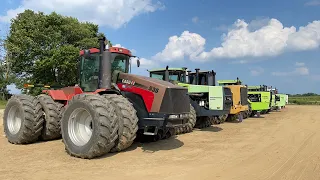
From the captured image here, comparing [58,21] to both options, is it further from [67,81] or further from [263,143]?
[263,143]

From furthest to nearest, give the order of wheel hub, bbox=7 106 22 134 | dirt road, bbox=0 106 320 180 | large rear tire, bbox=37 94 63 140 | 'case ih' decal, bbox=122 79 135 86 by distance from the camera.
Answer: wheel hub, bbox=7 106 22 134, large rear tire, bbox=37 94 63 140, 'case ih' decal, bbox=122 79 135 86, dirt road, bbox=0 106 320 180

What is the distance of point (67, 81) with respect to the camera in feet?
97.9

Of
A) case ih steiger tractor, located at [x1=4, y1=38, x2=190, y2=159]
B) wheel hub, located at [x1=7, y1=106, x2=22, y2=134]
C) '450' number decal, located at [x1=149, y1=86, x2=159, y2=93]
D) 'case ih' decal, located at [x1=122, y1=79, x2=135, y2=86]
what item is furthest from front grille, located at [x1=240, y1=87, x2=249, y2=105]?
wheel hub, located at [x1=7, y1=106, x2=22, y2=134]

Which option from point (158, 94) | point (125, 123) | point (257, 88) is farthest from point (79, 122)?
point (257, 88)

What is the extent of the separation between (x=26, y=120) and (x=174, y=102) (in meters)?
4.28

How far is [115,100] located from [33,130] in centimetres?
307

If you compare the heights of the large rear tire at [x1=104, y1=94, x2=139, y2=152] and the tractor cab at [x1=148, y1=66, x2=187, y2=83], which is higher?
the tractor cab at [x1=148, y1=66, x2=187, y2=83]

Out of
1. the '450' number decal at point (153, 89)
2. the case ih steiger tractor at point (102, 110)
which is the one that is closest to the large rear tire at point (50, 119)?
the case ih steiger tractor at point (102, 110)

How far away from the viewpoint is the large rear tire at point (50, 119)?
9.25m

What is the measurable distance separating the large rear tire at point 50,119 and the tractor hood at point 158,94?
2.33 metres

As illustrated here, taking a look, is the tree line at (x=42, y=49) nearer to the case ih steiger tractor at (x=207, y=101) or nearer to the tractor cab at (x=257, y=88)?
the tractor cab at (x=257, y=88)

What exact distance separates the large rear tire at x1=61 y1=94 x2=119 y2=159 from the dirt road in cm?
25

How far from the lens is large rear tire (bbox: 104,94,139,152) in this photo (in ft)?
24.0

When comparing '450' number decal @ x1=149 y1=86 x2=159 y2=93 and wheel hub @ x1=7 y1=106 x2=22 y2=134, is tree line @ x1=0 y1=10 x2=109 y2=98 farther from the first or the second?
'450' number decal @ x1=149 y1=86 x2=159 y2=93
